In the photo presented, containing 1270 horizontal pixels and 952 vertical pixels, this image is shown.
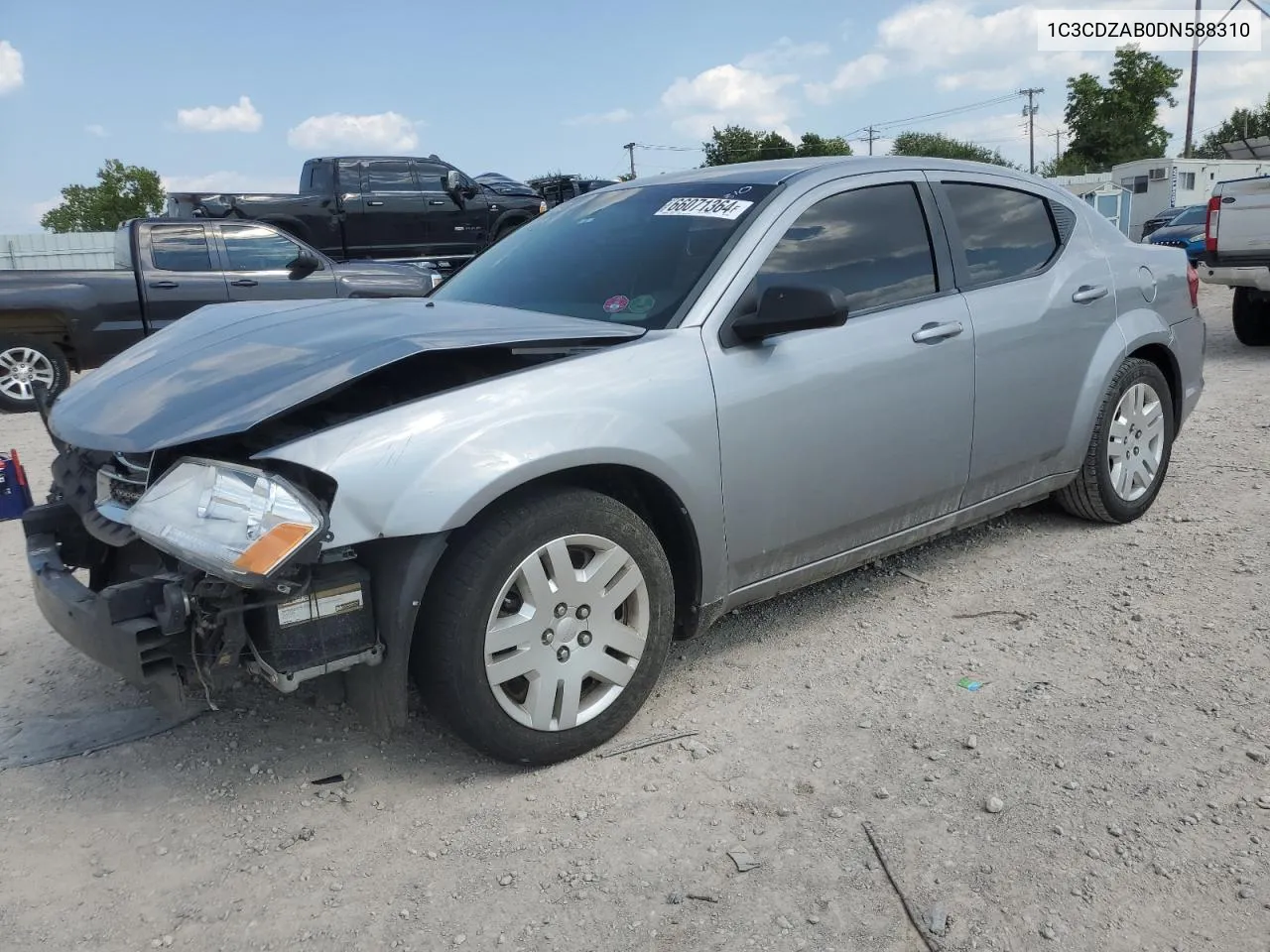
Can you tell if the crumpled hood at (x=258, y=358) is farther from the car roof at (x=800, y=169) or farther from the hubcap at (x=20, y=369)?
the hubcap at (x=20, y=369)

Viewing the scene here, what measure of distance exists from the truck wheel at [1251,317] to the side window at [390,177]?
449 inches

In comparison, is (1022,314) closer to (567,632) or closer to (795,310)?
(795,310)

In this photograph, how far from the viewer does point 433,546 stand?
2.47 metres

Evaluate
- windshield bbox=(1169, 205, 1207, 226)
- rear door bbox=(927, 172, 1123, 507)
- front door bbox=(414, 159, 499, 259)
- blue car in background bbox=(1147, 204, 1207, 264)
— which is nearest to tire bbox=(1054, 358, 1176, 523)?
rear door bbox=(927, 172, 1123, 507)

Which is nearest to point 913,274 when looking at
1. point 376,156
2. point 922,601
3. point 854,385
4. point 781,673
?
point 854,385

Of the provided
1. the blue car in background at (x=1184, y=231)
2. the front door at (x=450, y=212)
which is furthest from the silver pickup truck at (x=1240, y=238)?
the front door at (x=450, y=212)

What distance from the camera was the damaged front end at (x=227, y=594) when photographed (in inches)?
89.4

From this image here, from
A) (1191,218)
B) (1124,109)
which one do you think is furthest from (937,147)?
(1191,218)

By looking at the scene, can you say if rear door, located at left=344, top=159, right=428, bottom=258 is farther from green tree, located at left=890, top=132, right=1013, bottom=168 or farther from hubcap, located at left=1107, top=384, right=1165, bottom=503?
green tree, located at left=890, top=132, right=1013, bottom=168

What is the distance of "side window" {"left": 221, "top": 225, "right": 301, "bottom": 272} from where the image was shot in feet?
31.4

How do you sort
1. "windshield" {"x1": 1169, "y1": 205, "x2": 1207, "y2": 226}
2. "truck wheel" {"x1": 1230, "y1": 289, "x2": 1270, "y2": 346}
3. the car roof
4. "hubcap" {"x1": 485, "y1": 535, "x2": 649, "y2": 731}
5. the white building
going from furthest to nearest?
the white building
"windshield" {"x1": 1169, "y1": 205, "x2": 1207, "y2": 226}
"truck wheel" {"x1": 1230, "y1": 289, "x2": 1270, "y2": 346}
the car roof
"hubcap" {"x1": 485, "y1": 535, "x2": 649, "y2": 731}

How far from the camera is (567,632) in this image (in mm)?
2746

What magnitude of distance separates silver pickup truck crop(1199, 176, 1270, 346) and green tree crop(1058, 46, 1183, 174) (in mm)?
50124

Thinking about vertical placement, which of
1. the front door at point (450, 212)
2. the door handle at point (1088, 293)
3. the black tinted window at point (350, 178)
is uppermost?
the black tinted window at point (350, 178)
